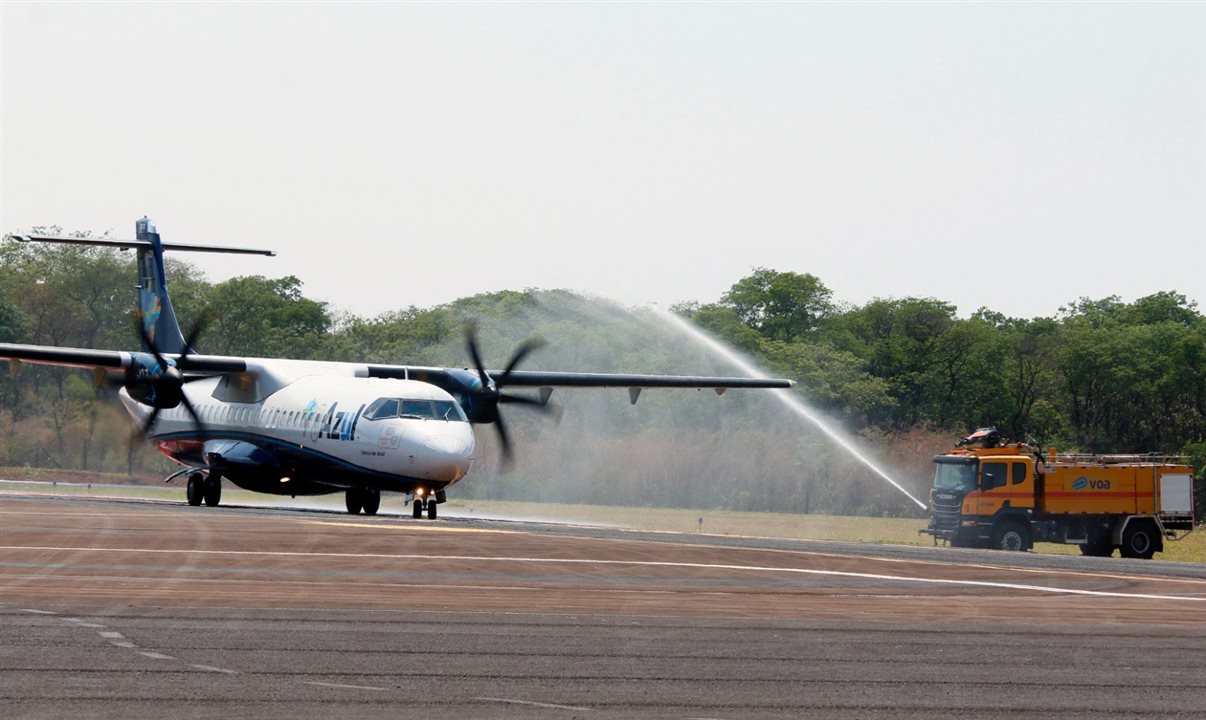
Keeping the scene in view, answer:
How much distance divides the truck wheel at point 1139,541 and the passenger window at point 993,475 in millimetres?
3117

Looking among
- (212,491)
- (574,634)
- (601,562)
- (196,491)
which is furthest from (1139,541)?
(196,491)

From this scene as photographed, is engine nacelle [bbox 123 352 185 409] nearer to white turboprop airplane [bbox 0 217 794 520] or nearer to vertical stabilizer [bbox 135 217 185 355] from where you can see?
white turboprop airplane [bbox 0 217 794 520]

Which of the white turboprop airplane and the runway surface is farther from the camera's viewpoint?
the white turboprop airplane

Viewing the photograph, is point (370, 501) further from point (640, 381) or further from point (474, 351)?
point (640, 381)

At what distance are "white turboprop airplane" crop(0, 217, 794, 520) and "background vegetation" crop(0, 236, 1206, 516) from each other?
2314mm

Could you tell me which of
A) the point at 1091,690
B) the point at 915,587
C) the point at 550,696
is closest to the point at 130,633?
the point at 550,696

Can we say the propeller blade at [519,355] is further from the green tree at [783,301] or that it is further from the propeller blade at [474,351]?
the green tree at [783,301]

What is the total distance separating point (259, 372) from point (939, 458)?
64.5 feet

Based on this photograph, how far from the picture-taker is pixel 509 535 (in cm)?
2828

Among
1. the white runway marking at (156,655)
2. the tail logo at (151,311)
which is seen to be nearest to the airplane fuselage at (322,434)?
the tail logo at (151,311)

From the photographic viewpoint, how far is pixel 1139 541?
35594mm

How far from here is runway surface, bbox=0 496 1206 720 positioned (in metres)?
10.1

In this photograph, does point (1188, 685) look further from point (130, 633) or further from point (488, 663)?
point (130, 633)

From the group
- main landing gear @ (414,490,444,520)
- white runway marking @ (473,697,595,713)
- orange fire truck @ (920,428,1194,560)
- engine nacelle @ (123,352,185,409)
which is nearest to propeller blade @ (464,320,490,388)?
main landing gear @ (414,490,444,520)
